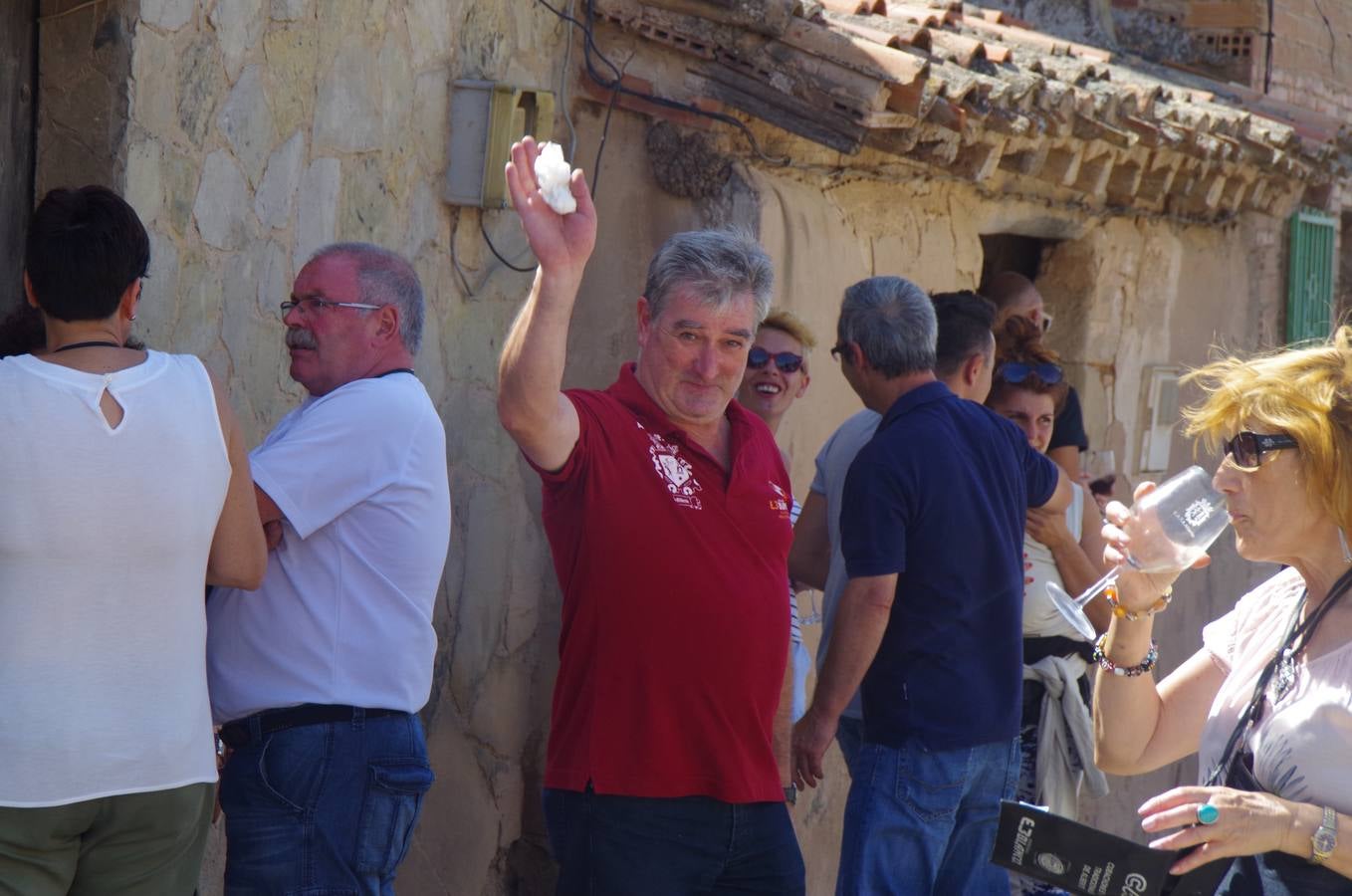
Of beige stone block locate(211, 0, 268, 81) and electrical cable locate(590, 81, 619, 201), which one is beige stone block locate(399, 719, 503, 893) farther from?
beige stone block locate(211, 0, 268, 81)

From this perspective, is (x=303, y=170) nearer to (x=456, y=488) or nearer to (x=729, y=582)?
(x=456, y=488)

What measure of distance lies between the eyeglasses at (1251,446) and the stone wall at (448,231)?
2017 mm

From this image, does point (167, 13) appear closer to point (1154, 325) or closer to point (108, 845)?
point (108, 845)

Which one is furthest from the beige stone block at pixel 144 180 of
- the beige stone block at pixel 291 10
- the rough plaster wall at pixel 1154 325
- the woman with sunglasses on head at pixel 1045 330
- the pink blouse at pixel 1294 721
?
the rough plaster wall at pixel 1154 325

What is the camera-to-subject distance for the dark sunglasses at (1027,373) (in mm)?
4609

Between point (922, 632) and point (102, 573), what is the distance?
1813 millimetres

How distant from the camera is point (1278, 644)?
2.40 metres

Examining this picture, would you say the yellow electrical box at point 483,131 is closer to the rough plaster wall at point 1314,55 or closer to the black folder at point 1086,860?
the black folder at point 1086,860

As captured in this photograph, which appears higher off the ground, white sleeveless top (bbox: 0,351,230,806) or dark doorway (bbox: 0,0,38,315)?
dark doorway (bbox: 0,0,38,315)

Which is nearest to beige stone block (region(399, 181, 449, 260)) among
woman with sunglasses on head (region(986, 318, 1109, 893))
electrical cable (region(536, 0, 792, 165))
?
electrical cable (region(536, 0, 792, 165))

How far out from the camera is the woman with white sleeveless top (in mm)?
2293

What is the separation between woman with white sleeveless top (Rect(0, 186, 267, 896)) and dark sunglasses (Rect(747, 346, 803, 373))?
1645mm

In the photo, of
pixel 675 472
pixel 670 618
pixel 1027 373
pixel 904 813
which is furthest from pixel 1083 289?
pixel 670 618

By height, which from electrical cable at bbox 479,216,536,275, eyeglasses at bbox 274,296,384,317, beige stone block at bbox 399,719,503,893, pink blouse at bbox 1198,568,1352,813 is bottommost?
beige stone block at bbox 399,719,503,893
